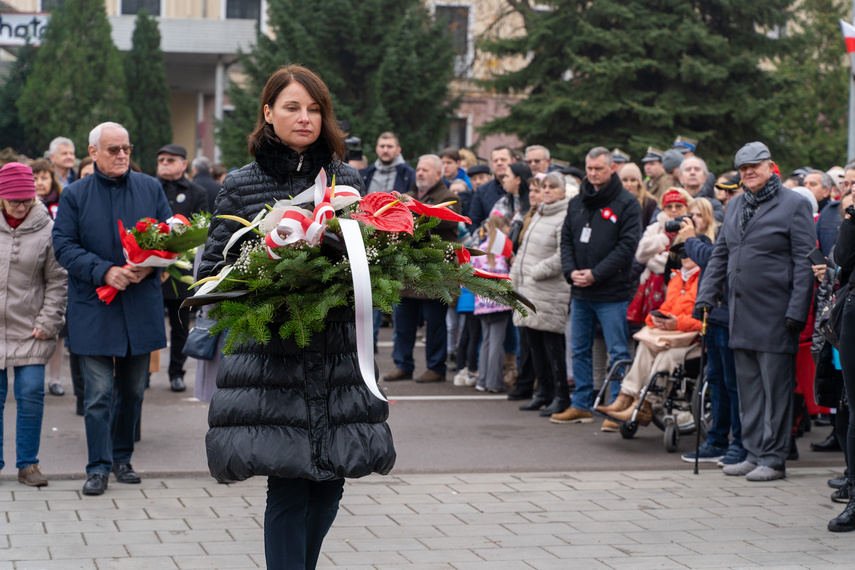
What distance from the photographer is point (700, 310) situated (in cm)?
795

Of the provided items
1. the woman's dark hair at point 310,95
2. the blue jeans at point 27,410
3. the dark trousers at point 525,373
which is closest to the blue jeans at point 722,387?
the dark trousers at point 525,373

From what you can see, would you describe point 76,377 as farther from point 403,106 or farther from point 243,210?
point 403,106

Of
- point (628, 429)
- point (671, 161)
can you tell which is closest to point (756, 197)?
point (628, 429)

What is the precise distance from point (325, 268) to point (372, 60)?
744 inches

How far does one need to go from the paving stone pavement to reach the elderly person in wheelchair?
1.13 meters

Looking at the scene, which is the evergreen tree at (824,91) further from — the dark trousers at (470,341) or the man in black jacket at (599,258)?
the man in black jacket at (599,258)

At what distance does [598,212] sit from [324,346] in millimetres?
5722

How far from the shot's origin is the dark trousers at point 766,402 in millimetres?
7516

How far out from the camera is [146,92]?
28.0 m

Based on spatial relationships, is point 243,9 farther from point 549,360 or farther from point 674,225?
point 674,225

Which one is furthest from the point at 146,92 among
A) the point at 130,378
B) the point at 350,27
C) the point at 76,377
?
the point at 130,378

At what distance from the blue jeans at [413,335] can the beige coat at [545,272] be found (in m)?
1.81

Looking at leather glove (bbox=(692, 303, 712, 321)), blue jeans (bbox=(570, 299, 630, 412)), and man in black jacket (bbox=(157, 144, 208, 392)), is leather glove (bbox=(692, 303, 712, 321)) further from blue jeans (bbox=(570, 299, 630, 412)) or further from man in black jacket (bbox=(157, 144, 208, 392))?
man in black jacket (bbox=(157, 144, 208, 392))

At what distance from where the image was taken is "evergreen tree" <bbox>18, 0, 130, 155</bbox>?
2427cm
